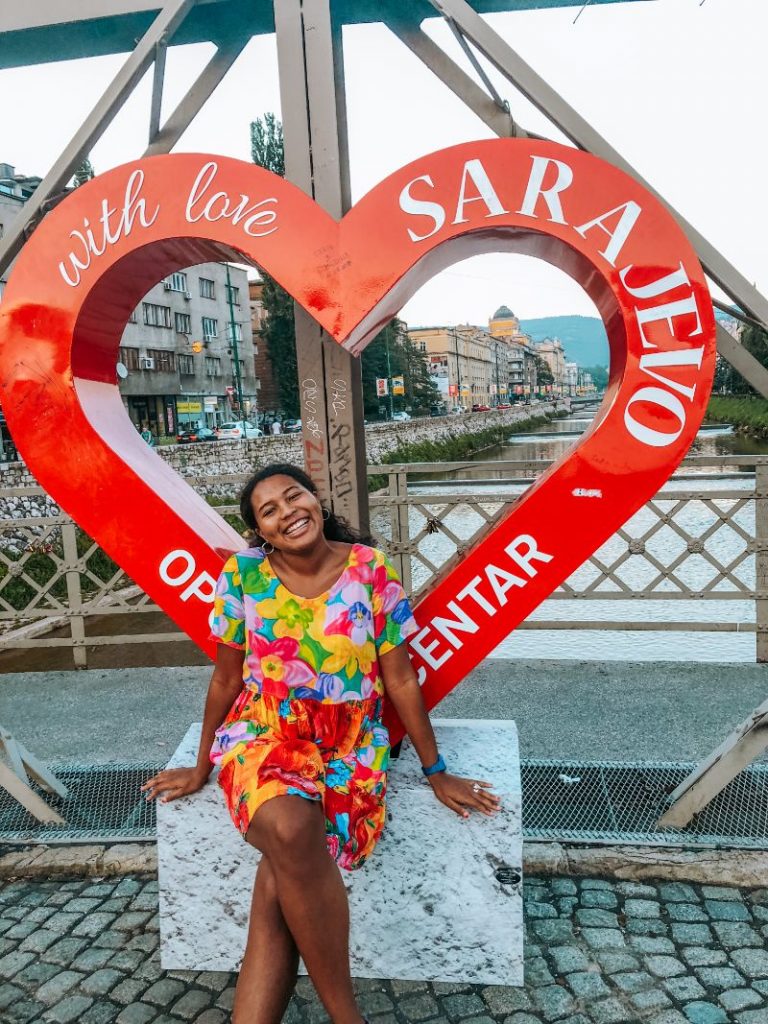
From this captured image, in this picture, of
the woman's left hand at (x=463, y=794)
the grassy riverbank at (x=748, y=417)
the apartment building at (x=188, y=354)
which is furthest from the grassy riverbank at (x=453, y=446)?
the woman's left hand at (x=463, y=794)

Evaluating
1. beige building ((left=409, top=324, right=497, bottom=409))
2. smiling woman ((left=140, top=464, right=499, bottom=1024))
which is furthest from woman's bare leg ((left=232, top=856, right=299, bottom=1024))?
beige building ((left=409, top=324, right=497, bottom=409))

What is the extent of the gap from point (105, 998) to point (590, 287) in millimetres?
2767

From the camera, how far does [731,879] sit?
279 centimetres

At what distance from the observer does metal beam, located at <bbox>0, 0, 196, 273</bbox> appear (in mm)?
2984

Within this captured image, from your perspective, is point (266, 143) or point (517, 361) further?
point (517, 361)

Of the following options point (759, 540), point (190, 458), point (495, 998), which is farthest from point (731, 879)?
point (190, 458)

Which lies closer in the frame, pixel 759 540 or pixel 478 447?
pixel 759 540

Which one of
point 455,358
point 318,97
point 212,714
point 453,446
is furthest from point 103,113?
point 455,358

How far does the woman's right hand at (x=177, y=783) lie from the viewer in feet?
8.16

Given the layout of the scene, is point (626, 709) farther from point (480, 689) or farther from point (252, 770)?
point (252, 770)

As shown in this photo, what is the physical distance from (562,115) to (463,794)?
2299mm

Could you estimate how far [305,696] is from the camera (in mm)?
2340

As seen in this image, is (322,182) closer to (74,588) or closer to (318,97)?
(318,97)

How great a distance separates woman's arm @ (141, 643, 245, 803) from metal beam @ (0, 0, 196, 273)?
1.76m
